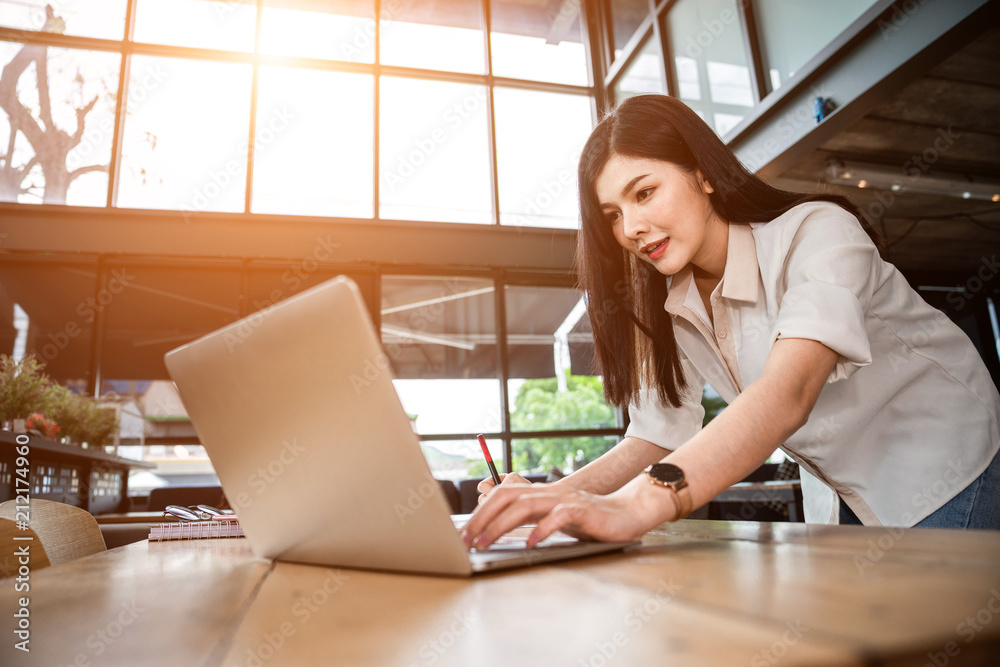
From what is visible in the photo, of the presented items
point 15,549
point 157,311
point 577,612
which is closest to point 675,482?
point 577,612

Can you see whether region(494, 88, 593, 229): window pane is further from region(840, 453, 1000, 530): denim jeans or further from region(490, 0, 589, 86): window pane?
region(840, 453, 1000, 530): denim jeans

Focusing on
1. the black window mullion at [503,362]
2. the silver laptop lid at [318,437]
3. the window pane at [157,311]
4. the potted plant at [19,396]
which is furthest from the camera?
the black window mullion at [503,362]

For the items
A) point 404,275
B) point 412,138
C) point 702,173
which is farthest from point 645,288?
point 412,138

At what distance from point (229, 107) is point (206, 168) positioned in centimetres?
67

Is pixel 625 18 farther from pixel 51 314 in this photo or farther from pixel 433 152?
pixel 51 314

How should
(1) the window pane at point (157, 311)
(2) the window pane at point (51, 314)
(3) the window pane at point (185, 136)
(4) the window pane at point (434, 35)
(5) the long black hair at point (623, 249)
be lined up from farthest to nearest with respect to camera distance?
(4) the window pane at point (434, 35) < (3) the window pane at point (185, 136) < (1) the window pane at point (157, 311) < (2) the window pane at point (51, 314) < (5) the long black hair at point (623, 249)

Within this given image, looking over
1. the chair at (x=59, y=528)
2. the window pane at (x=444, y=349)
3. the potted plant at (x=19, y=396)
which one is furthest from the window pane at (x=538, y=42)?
the chair at (x=59, y=528)

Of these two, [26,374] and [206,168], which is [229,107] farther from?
[26,374]

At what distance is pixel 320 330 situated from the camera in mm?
505

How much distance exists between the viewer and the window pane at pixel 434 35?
677 cm

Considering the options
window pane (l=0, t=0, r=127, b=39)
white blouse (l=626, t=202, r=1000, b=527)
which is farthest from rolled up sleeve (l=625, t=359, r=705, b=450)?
window pane (l=0, t=0, r=127, b=39)

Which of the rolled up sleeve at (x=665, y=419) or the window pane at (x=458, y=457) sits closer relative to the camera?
the rolled up sleeve at (x=665, y=419)

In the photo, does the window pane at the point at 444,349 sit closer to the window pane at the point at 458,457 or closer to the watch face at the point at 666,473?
the window pane at the point at 458,457

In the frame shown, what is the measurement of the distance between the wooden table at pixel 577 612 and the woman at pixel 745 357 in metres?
0.15
